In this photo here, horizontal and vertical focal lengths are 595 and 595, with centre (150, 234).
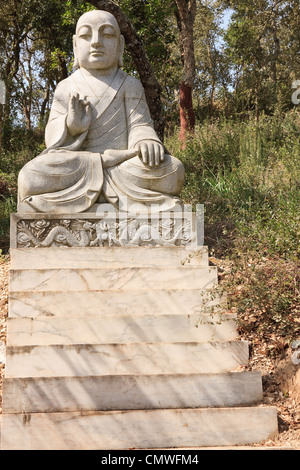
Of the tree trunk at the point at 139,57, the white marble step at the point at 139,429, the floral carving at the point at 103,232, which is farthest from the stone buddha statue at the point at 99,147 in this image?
the tree trunk at the point at 139,57

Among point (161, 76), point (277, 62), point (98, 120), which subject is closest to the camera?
point (98, 120)

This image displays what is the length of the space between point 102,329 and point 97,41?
3.17 metres

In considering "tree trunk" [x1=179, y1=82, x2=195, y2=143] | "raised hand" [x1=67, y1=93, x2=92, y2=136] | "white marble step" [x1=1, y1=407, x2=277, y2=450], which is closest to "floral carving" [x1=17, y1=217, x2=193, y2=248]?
"raised hand" [x1=67, y1=93, x2=92, y2=136]

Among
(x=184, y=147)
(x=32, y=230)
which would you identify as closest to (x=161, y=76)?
(x=184, y=147)

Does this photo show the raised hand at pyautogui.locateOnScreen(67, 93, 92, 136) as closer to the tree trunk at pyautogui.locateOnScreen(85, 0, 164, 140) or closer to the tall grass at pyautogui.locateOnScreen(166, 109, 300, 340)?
Answer: the tall grass at pyautogui.locateOnScreen(166, 109, 300, 340)

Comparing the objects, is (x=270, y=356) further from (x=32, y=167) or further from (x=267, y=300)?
(x=32, y=167)

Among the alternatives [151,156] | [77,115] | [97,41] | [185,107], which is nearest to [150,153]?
[151,156]

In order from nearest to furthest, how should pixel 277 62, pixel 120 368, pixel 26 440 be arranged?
pixel 26 440 < pixel 120 368 < pixel 277 62

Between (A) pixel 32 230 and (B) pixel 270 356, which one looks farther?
(A) pixel 32 230

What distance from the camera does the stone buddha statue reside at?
5504 mm

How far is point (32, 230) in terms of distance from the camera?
17.6 ft

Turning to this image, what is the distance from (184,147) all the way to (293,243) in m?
5.19

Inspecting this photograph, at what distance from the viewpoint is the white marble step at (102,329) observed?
14.8 feet

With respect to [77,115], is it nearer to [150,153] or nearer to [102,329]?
[150,153]
